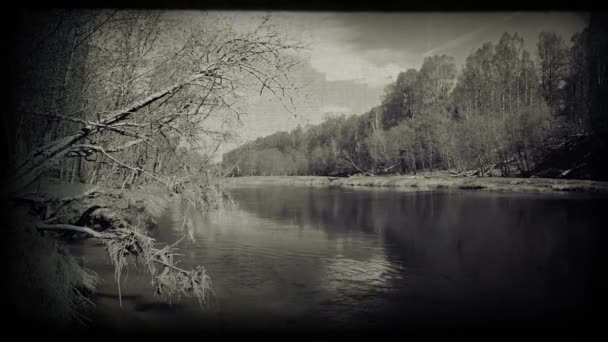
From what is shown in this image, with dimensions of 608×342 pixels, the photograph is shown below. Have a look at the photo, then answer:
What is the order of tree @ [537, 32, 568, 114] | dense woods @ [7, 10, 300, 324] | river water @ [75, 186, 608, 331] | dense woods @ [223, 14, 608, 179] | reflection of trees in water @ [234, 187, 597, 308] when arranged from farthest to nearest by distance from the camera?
dense woods @ [223, 14, 608, 179], tree @ [537, 32, 568, 114], reflection of trees in water @ [234, 187, 597, 308], river water @ [75, 186, 608, 331], dense woods @ [7, 10, 300, 324]

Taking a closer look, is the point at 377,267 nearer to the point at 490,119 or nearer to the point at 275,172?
the point at 275,172

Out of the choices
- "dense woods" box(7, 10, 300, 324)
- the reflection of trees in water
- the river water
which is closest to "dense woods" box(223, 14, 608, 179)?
the reflection of trees in water

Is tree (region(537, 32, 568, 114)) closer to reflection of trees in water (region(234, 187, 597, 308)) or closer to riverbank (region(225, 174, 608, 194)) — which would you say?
riverbank (region(225, 174, 608, 194))

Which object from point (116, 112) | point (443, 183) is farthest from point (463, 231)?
point (116, 112)

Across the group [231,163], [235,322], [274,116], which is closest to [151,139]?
[231,163]

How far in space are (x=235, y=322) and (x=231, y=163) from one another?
58.4 inches

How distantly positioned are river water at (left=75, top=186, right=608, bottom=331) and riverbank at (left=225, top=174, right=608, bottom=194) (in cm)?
28

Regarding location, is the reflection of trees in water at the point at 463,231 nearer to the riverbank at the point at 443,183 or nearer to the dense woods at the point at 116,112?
the riverbank at the point at 443,183

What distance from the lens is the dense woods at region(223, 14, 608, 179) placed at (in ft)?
21.6

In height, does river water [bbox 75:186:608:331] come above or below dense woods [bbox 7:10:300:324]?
below

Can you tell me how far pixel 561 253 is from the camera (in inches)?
222

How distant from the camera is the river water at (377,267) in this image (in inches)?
144

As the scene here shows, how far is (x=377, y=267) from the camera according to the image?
4.95 metres

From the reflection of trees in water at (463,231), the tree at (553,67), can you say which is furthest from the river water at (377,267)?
the tree at (553,67)
